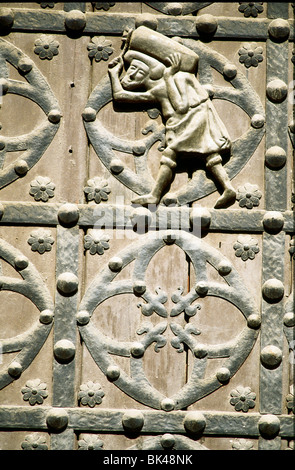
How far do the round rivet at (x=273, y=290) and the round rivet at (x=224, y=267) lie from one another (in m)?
0.09

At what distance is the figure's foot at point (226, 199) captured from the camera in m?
1.59

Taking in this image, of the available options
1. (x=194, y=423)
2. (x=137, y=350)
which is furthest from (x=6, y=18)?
(x=194, y=423)

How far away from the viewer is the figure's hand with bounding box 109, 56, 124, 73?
5.34ft

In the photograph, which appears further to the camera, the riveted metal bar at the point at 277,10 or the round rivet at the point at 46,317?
the riveted metal bar at the point at 277,10

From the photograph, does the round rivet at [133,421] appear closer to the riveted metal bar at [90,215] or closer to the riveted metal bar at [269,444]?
the riveted metal bar at [269,444]

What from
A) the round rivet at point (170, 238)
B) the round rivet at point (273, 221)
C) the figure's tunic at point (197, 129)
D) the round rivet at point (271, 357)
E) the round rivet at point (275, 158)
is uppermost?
the figure's tunic at point (197, 129)

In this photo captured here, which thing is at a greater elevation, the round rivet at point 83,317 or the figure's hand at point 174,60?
the figure's hand at point 174,60

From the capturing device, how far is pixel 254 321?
1.58 meters

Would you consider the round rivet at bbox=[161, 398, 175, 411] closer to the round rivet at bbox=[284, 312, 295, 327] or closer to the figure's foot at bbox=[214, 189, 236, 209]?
the round rivet at bbox=[284, 312, 295, 327]

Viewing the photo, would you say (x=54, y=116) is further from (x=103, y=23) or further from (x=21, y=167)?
(x=103, y=23)

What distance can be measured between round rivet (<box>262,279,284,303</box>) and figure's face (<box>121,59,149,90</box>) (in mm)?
568

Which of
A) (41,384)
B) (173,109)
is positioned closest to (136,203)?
(173,109)

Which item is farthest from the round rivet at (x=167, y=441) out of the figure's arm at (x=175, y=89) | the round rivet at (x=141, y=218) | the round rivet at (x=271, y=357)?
the figure's arm at (x=175, y=89)

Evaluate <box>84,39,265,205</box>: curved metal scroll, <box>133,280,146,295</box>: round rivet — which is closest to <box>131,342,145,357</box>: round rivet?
<box>133,280,146,295</box>: round rivet
